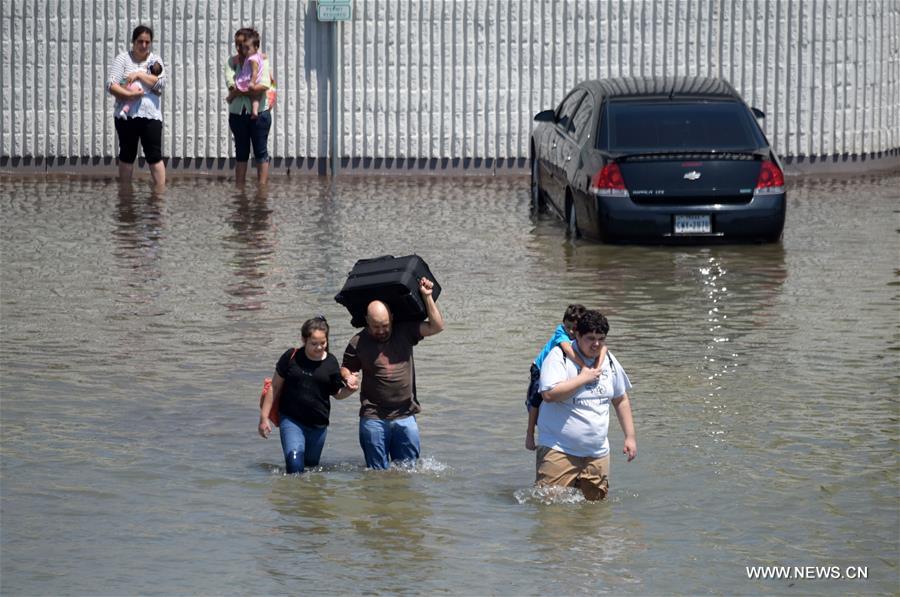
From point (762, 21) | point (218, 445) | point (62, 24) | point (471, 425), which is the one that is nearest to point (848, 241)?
point (762, 21)

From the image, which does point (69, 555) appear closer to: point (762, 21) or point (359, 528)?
point (359, 528)

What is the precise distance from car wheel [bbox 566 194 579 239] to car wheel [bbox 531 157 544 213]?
1.80 metres

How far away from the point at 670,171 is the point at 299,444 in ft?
24.6

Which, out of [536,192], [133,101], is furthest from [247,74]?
[536,192]

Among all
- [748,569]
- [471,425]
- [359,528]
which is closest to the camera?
[748,569]

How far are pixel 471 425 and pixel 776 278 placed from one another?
533 centimetres

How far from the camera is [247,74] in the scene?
65.9 feet

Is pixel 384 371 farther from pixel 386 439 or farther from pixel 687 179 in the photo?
pixel 687 179

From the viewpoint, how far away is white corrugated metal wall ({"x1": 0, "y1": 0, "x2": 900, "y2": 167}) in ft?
70.7

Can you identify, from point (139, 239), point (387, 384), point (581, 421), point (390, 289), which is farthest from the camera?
point (139, 239)

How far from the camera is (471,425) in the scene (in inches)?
395

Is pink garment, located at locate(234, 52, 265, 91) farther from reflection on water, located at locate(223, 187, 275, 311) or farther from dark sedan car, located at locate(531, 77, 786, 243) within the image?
dark sedan car, located at locate(531, 77, 786, 243)

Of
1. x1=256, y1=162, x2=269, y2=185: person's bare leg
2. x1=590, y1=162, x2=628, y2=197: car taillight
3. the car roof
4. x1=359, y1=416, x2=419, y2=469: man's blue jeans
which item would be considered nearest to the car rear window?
the car roof

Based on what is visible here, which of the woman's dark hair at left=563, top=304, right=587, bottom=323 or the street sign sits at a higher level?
the street sign
